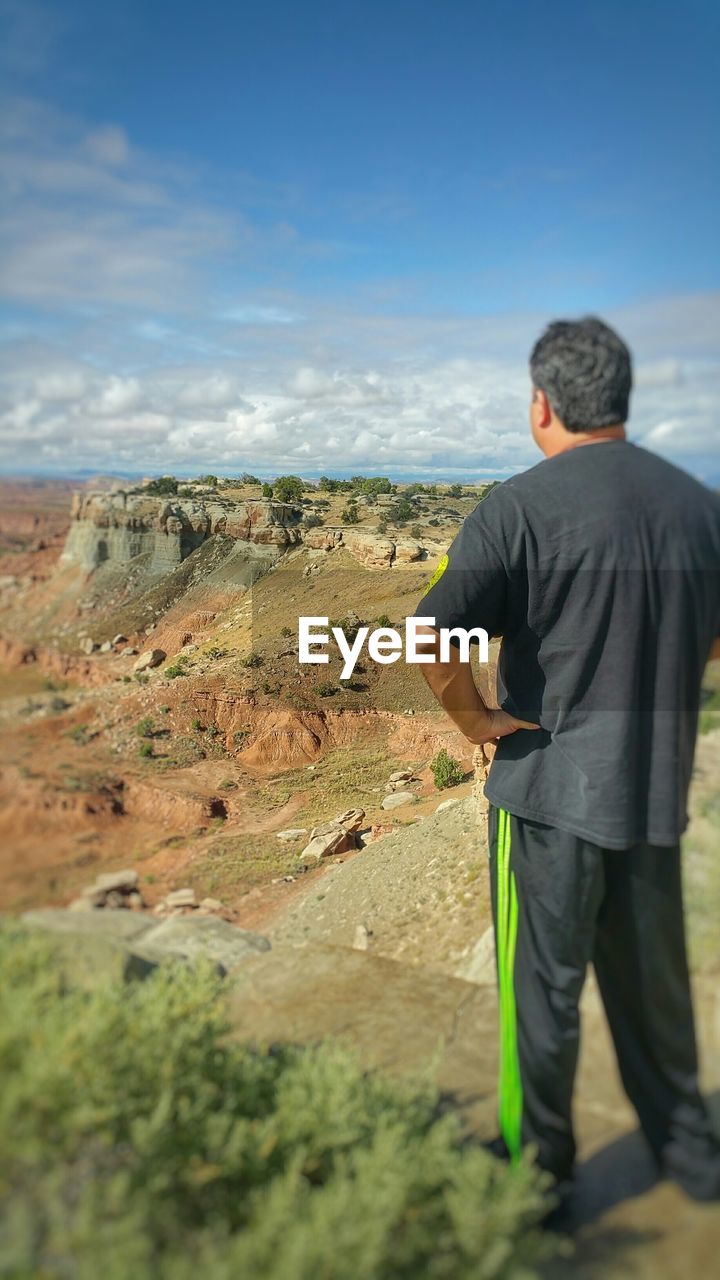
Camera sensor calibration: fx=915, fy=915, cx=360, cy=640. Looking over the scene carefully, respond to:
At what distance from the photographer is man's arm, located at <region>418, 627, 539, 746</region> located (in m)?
2.82

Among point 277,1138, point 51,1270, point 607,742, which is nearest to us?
point 51,1270

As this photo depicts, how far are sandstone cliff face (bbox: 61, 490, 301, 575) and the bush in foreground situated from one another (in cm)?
158

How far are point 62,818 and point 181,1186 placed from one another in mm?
1209

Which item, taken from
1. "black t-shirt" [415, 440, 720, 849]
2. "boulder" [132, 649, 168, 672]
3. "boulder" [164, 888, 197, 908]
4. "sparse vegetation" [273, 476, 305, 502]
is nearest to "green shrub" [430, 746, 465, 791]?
"sparse vegetation" [273, 476, 305, 502]

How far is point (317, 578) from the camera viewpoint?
5.14 metres

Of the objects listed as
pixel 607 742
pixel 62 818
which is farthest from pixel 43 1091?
pixel 607 742

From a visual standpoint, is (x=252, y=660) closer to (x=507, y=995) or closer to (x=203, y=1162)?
(x=507, y=995)

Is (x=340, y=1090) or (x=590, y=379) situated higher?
(x=590, y=379)

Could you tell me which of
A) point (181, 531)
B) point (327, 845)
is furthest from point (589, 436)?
point (327, 845)

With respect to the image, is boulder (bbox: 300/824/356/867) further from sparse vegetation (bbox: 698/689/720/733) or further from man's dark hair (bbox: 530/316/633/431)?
man's dark hair (bbox: 530/316/633/431)

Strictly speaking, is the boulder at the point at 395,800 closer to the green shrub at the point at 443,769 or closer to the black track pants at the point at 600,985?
the green shrub at the point at 443,769

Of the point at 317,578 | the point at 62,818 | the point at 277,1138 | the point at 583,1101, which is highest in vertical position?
the point at 317,578

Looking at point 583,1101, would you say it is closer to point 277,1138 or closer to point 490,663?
point 277,1138

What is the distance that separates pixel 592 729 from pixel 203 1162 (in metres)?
1.52
